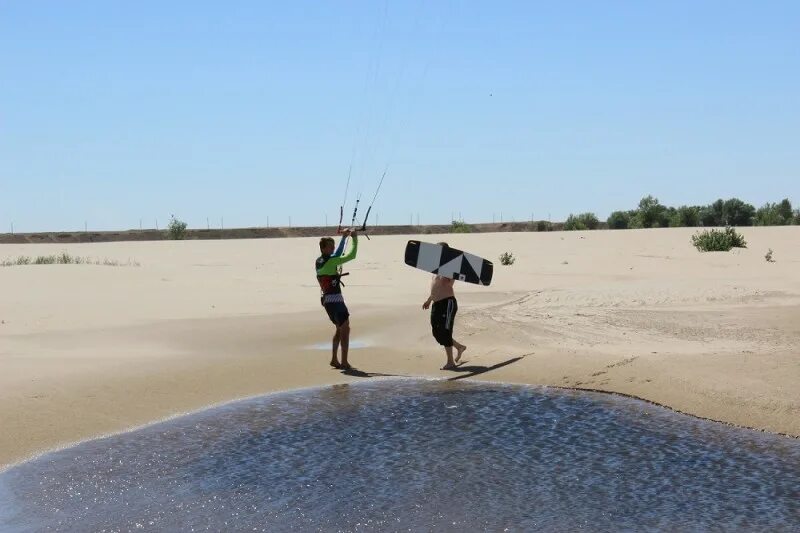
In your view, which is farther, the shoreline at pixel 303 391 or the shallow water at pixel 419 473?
the shoreline at pixel 303 391

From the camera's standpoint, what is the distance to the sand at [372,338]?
1048cm

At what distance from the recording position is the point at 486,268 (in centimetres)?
1409

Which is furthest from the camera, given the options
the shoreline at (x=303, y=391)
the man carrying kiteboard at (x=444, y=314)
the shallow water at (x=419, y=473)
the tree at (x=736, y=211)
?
the tree at (x=736, y=211)

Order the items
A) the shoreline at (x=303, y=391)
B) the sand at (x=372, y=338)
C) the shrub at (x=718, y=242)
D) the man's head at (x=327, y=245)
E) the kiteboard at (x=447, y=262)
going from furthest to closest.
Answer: the shrub at (x=718, y=242)
the kiteboard at (x=447, y=262)
the man's head at (x=327, y=245)
the sand at (x=372, y=338)
the shoreline at (x=303, y=391)

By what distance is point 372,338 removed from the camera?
16078mm

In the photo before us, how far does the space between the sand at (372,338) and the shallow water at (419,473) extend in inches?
30.7

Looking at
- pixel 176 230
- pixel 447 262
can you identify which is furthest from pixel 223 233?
pixel 447 262

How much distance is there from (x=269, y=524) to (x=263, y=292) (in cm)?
1642

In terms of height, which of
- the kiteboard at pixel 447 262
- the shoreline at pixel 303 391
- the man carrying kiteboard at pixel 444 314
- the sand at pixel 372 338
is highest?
the kiteboard at pixel 447 262

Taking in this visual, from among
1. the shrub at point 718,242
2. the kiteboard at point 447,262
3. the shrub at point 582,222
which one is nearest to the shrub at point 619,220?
the shrub at point 582,222

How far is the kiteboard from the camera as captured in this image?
13508 mm

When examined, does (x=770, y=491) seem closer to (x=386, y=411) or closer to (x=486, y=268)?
(x=386, y=411)

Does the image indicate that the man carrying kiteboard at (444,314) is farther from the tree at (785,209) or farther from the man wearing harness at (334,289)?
the tree at (785,209)

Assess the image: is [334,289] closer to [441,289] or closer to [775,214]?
[441,289]
